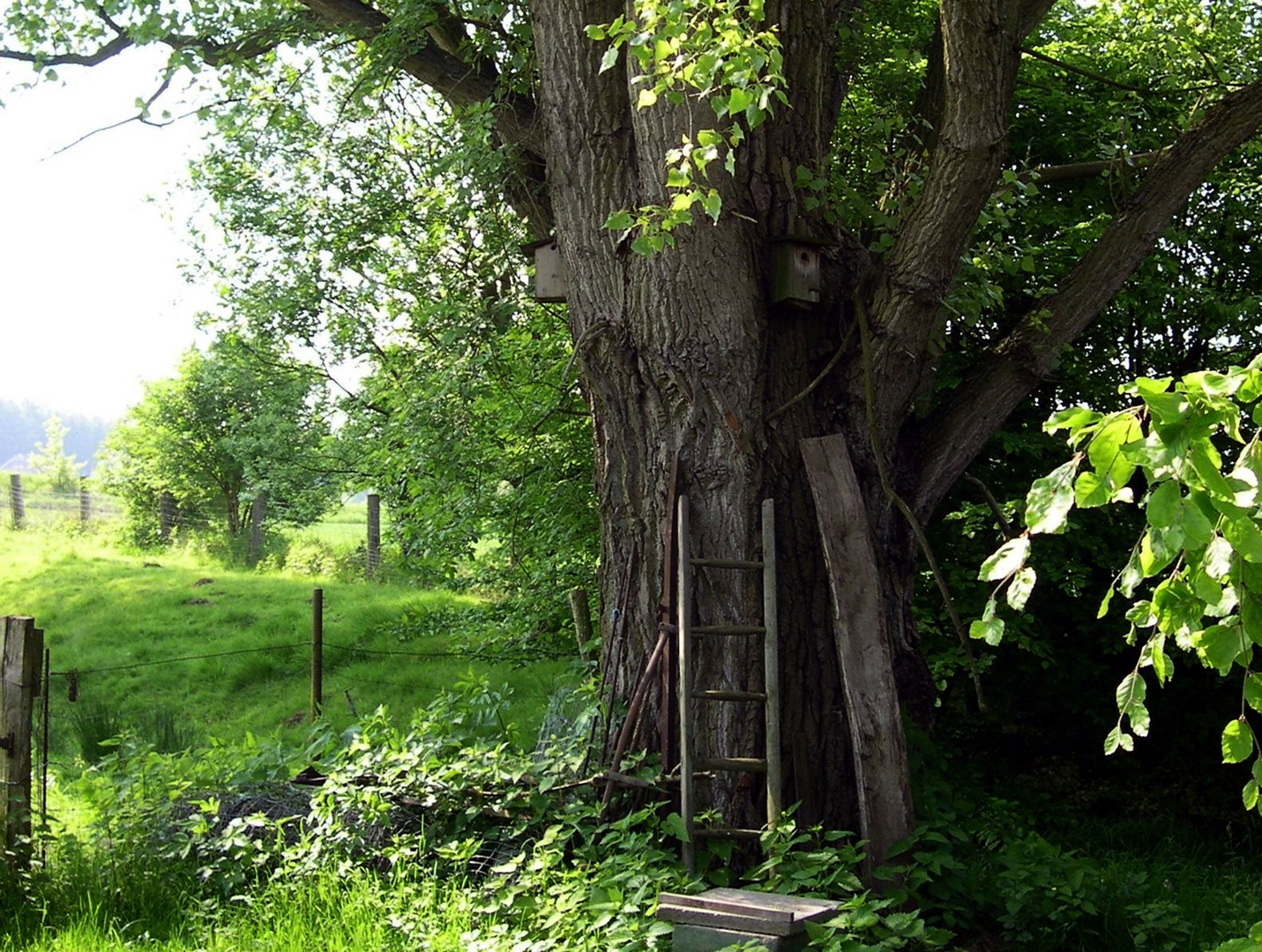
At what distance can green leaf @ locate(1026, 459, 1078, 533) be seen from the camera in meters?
1.85

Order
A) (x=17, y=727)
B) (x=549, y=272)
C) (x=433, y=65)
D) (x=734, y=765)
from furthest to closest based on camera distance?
1. (x=433, y=65)
2. (x=549, y=272)
3. (x=17, y=727)
4. (x=734, y=765)

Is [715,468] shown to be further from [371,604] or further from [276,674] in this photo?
[371,604]

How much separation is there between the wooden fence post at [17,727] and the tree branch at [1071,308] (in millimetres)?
4334

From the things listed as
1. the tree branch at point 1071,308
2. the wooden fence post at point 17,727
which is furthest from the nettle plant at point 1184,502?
the wooden fence post at point 17,727

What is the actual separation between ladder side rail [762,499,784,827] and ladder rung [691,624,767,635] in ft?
0.14

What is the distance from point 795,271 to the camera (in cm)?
577

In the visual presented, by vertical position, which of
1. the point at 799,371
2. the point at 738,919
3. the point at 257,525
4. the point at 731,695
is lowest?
the point at 738,919

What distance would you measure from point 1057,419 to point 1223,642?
1.47 ft

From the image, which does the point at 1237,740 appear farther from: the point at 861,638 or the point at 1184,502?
the point at 861,638

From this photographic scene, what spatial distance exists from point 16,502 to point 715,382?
24.2 meters

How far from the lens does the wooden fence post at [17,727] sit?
582cm

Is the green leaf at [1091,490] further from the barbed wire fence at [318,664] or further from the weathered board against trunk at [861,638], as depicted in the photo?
the barbed wire fence at [318,664]

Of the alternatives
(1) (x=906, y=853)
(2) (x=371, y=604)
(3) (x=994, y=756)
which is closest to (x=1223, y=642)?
(1) (x=906, y=853)

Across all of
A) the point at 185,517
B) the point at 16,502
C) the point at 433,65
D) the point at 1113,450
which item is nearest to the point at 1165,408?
the point at 1113,450
